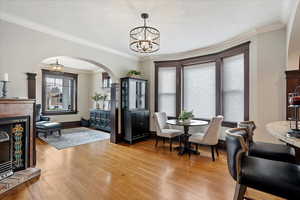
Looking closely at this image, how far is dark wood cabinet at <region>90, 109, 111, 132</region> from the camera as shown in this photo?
20.4 feet

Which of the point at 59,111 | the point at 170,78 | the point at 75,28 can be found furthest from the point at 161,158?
the point at 59,111

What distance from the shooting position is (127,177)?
2.60m

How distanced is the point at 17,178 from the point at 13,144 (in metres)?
0.55

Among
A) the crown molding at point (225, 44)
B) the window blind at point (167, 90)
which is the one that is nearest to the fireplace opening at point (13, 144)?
the window blind at point (167, 90)

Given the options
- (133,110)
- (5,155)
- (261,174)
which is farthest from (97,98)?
(261,174)

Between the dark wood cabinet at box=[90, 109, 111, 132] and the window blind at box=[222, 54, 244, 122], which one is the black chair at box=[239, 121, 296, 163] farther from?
the dark wood cabinet at box=[90, 109, 111, 132]

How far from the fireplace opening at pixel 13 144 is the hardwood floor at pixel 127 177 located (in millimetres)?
405

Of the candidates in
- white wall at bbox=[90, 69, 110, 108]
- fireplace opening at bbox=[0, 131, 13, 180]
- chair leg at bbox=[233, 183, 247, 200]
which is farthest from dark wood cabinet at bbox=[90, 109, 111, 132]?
chair leg at bbox=[233, 183, 247, 200]


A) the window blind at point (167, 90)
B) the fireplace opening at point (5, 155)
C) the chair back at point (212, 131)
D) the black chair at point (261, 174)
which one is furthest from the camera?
the window blind at point (167, 90)

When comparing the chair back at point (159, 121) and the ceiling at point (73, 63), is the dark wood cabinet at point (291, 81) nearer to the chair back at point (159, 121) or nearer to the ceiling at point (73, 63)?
the chair back at point (159, 121)

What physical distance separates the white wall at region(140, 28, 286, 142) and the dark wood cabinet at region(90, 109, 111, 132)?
484 cm

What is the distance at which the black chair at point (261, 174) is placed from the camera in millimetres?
1145

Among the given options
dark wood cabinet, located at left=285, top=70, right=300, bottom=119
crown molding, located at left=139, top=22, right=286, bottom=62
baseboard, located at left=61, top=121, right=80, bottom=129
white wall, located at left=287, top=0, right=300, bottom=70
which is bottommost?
baseboard, located at left=61, top=121, right=80, bottom=129

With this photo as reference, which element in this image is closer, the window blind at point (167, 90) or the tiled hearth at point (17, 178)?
the tiled hearth at point (17, 178)
